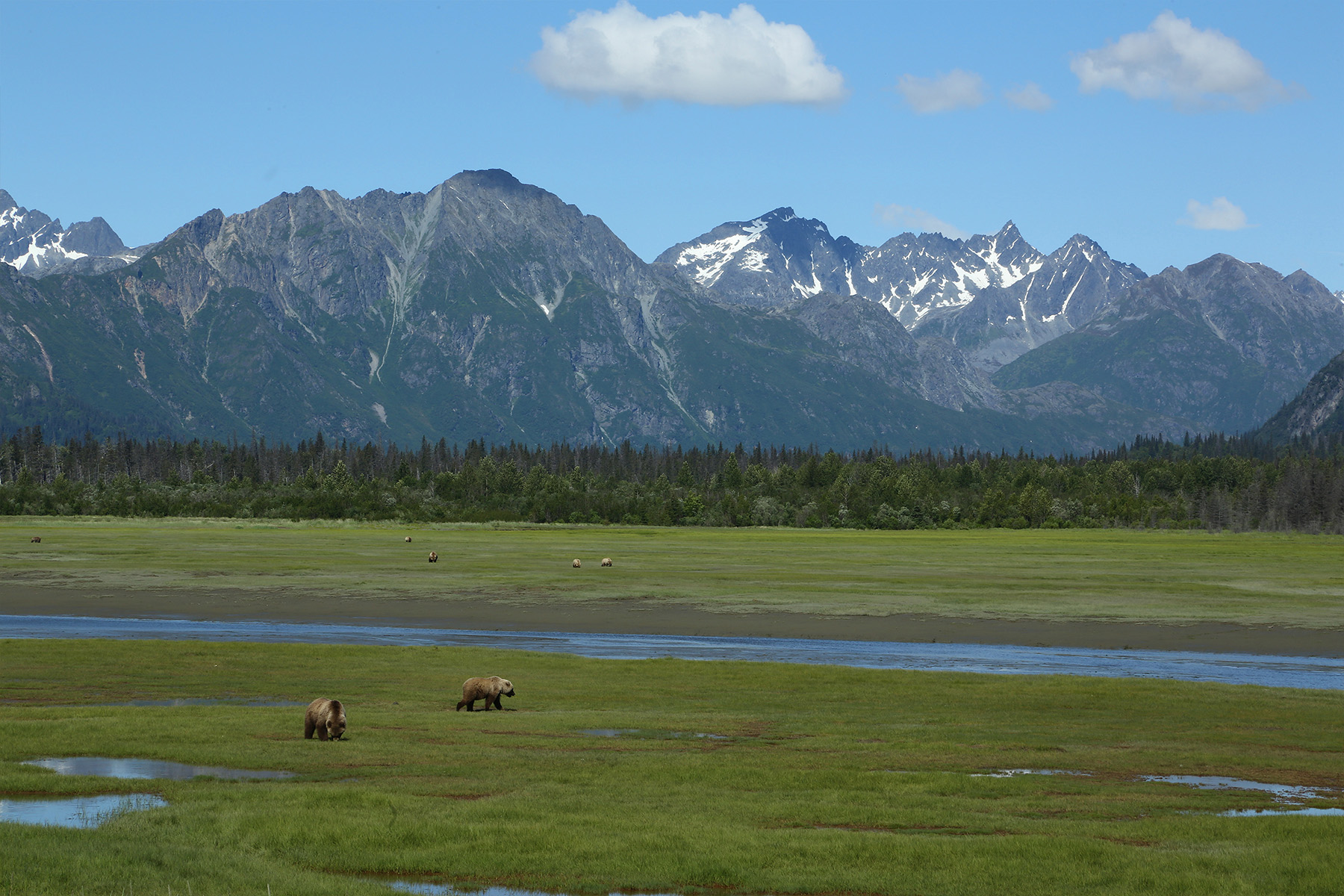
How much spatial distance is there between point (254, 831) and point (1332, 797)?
59.1ft

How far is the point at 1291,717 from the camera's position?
99.2ft

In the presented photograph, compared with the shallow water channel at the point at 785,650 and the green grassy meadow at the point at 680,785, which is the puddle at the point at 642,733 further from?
the shallow water channel at the point at 785,650

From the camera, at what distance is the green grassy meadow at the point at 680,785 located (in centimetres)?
1515

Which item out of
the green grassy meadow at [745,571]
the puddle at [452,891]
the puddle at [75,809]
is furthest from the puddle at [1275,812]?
the green grassy meadow at [745,571]

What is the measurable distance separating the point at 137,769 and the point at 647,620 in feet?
129

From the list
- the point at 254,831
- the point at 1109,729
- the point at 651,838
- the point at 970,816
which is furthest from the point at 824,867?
the point at 1109,729

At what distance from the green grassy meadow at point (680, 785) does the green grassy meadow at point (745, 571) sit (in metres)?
30.4

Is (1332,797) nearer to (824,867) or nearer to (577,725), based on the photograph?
(824,867)

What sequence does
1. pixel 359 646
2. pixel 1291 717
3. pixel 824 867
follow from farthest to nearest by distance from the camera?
pixel 359 646 < pixel 1291 717 < pixel 824 867

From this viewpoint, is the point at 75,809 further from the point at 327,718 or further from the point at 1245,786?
the point at 1245,786

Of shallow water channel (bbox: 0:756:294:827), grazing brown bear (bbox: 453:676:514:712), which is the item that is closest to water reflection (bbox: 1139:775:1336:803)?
grazing brown bear (bbox: 453:676:514:712)

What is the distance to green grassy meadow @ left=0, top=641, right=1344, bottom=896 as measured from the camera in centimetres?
1515

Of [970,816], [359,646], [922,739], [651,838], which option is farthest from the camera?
[359,646]

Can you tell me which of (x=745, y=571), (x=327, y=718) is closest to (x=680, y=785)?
(x=327, y=718)
